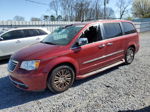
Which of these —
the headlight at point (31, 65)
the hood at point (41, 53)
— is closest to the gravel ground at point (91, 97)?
the headlight at point (31, 65)

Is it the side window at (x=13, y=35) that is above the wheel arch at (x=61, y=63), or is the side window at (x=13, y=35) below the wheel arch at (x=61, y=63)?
above

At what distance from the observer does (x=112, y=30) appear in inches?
187

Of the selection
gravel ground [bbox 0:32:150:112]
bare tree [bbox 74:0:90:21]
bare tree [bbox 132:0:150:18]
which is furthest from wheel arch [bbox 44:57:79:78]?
bare tree [bbox 132:0:150:18]

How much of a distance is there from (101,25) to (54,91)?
247 centimetres

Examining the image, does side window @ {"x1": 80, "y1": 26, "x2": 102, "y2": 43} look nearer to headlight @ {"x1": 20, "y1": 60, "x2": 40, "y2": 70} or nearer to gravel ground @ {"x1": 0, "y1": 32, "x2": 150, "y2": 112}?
gravel ground @ {"x1": 0, "y1": 32, "x2": 150, "y2": 112}

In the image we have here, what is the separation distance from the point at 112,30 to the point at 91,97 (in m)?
2.49

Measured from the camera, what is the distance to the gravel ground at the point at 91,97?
297 cm

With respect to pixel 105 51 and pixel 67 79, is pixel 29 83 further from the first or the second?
pixel 105 51

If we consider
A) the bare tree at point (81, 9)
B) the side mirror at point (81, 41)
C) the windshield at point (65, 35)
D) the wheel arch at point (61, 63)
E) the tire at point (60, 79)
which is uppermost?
the bare tree at point (81, 9)

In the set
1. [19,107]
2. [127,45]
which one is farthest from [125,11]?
[19,107]

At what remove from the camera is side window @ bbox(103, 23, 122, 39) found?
14.8 feet

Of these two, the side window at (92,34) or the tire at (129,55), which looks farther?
the tire at (129,55)

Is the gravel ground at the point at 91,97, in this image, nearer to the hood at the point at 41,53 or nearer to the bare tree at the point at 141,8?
the hood at the point at 41,53

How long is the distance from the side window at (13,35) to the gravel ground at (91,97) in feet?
8.77
